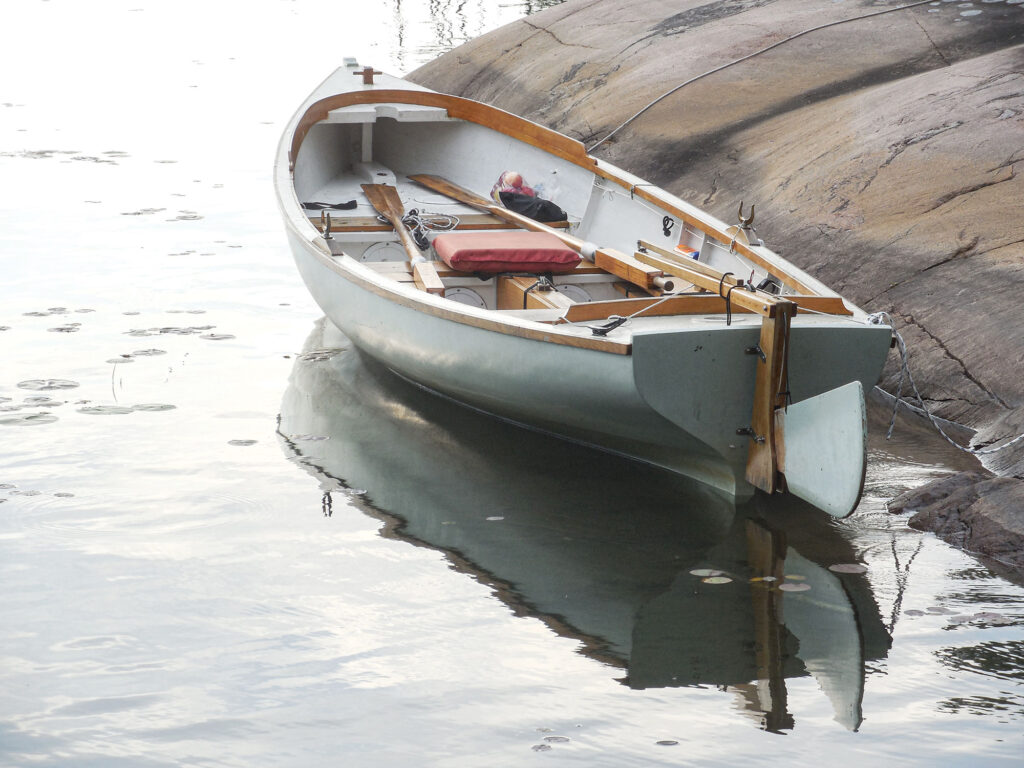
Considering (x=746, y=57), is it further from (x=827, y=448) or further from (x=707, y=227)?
(x=827, y=448)

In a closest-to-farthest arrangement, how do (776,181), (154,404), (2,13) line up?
(154,404) → (776,181) → (2,13)

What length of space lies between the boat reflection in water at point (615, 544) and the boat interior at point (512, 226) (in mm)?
764

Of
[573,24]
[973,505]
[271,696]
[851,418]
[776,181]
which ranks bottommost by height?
[271,696]

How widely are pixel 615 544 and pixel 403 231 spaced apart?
3142 millimetres

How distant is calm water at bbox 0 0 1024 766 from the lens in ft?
12.6

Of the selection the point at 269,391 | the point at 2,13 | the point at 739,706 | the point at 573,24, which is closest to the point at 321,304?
the point at 269,391

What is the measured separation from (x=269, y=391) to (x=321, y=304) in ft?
2.33

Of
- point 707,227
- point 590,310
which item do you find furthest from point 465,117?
point 590,310

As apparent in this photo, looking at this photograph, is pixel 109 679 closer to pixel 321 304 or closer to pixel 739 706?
pixel 739 706

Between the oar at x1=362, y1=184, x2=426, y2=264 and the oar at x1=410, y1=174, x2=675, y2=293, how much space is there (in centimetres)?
45

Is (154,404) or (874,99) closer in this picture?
(154,404)

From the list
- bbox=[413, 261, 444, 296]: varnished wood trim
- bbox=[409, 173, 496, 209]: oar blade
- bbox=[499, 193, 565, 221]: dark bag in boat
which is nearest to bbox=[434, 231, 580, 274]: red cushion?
bbox=[413, 261, 444, 296]: varnished wood trim

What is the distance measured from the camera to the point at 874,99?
9383 mm

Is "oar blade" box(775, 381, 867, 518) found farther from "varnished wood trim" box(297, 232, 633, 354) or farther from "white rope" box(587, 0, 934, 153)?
"white rope" box(587, 0, 934, 153)
